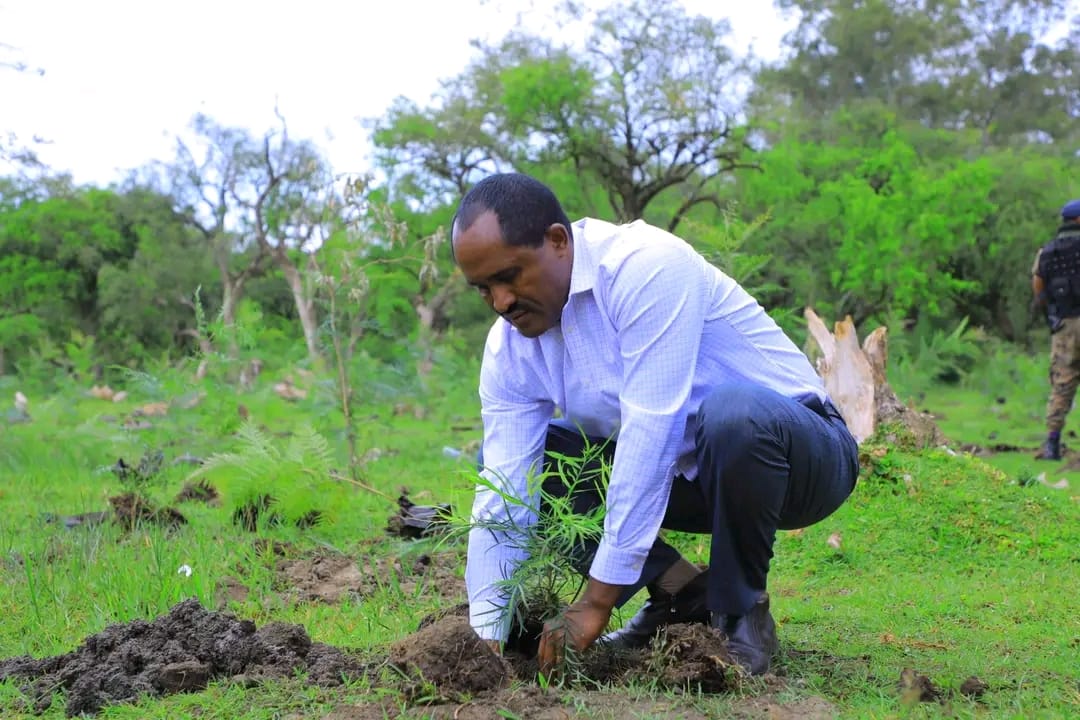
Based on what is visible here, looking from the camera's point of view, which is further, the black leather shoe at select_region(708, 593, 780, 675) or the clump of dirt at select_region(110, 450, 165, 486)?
the clump of dirt at select_region(110, 450, 165, 486)

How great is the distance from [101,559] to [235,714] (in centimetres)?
176

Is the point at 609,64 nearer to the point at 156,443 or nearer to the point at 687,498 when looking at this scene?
the point at 156,443

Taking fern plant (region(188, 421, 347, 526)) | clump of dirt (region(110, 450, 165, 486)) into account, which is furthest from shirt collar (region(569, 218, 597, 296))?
clump of dirt (region(110, 450, 165, 486))

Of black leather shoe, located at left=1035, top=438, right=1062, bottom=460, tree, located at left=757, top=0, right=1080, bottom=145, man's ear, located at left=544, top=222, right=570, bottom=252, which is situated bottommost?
black leather shoe, located at left=1035, top=438, right=1062, bottom=460

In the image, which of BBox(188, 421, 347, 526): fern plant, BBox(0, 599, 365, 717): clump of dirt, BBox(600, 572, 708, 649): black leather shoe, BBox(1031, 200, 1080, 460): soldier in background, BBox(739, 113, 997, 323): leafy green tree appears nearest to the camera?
BBox(0, 599, 365, 717): clump of dirt

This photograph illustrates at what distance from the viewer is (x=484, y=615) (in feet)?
9.68

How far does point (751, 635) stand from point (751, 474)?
45cm

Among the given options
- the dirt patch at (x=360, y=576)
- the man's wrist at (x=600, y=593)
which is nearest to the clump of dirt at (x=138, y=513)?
the dirt patch at (x=360, y=576)

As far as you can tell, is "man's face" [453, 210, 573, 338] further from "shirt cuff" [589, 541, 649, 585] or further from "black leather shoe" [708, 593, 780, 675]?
"black leather shoe" [708, 593, 780, 675]

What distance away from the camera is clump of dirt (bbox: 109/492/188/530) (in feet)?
16.8

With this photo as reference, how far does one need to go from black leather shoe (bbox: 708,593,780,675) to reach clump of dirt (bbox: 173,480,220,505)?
4182mm

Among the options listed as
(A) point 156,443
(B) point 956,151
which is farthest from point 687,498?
(B) point 956,151

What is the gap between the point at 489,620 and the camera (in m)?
2.94

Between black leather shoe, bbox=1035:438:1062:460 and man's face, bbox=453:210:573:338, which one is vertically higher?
man's face, bbox=453:210:573:338
